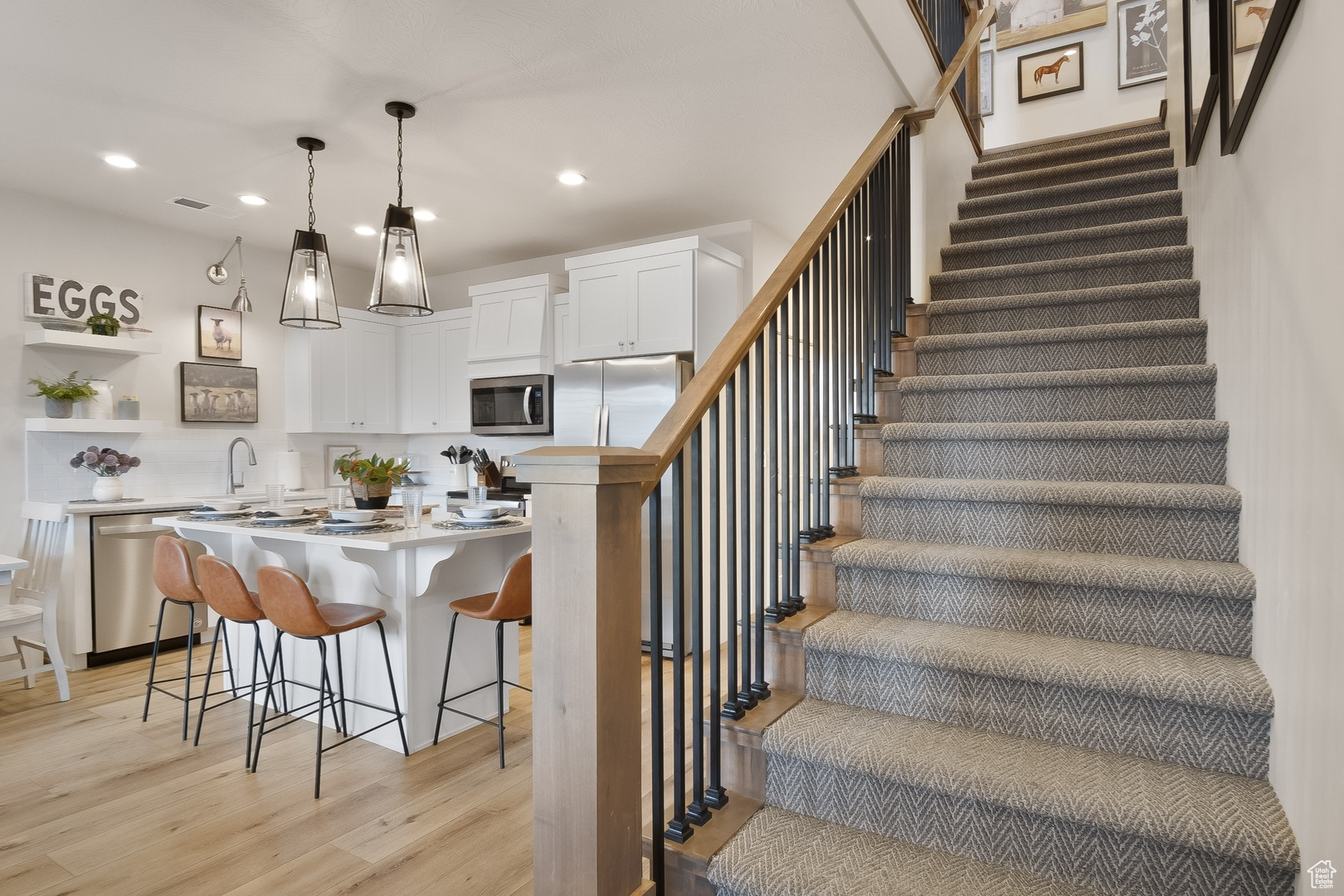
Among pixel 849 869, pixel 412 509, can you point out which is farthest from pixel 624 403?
pixel 849 869

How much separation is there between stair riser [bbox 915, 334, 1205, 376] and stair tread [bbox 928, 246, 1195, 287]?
54 cm

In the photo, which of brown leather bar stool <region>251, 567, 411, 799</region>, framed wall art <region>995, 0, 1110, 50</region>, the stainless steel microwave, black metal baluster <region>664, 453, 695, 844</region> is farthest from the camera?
framed wall art <region>995, 0, 1110, 50</region>

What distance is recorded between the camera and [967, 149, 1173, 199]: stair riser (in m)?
3.58

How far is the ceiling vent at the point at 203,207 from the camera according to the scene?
432cm

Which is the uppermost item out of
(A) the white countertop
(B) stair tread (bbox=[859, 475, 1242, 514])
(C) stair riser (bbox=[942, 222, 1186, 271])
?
(C) stair riser (bbox=[942, 222, 1186, 271])

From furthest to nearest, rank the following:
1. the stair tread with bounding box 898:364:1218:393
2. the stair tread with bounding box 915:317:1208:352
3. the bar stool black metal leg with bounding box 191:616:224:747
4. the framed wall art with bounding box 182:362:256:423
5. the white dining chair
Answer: the framed wall art with bounding box 182:362:256:423
the white dining chair
the bar stool black metal leg with bounding box 191:616:224:747
the stair tread with bounding box 915:317:1208:352
the stair tread with bounding box 898:364:1218:393

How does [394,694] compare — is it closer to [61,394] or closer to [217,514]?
[217,514]

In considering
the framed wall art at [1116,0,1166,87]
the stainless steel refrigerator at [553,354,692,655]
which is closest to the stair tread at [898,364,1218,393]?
the stainless steel refrigerator at [553,354,692,655]

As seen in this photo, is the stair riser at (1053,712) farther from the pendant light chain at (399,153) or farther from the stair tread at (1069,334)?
the pendant light chain at (399,153)

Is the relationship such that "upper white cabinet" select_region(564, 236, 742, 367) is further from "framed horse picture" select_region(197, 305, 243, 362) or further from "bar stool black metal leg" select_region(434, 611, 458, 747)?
"framed horse picture" select_region(197, 305, 243, 362)

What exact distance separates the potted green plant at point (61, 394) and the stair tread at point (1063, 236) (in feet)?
15.6

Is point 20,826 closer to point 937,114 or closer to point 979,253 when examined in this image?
point 979,253

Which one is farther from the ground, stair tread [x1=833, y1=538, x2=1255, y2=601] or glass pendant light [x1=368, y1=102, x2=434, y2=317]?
glass pendant light [x1=368, y1=102, x2=434, y2=317]

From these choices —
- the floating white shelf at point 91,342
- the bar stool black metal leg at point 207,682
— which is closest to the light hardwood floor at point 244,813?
the bar stool black metal leg at point 207,682
